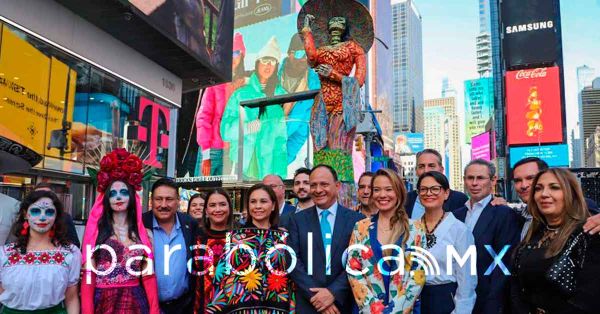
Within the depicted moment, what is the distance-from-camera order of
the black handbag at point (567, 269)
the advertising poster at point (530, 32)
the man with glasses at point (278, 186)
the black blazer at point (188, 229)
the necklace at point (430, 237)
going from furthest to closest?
the advertising poster at point (530, 32)
the man with glasses at point (278, 186)
the black blazer at point (188, 229)
the necklace at point (430, 237)
the black handbag at point (567, 269)

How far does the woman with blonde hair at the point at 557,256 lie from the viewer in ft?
9.14

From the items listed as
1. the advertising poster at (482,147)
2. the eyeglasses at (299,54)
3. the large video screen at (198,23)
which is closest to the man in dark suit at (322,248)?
the large video screen at (198,23)

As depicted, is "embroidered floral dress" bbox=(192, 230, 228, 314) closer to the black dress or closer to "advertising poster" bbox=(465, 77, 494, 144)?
the black dress

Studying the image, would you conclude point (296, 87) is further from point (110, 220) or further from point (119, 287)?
point (119, 287)

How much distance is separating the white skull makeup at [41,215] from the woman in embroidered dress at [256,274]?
1239 mm

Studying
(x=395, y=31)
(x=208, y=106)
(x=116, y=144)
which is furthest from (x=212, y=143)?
(x=395, y=31)

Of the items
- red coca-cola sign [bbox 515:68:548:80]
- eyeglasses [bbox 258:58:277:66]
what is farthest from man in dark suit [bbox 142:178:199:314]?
red coca-cola sign [bbox 515:68:548:80]

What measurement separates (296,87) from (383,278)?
1220 inches

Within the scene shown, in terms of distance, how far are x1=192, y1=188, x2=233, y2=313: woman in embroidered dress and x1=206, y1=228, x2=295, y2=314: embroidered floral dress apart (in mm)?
109

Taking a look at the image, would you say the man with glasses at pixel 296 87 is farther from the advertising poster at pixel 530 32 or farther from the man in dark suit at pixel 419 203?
the man in dark suit at pixel 419 203

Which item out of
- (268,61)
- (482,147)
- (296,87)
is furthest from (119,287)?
(482,147)

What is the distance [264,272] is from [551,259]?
6.36ft

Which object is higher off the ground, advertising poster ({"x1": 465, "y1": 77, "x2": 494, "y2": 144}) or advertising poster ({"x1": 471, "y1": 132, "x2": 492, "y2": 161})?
advertising poster ({"x1": 465, "y1": 77, "x2": 494, "y2": 144})

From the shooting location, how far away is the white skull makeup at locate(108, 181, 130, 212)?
360 cm
